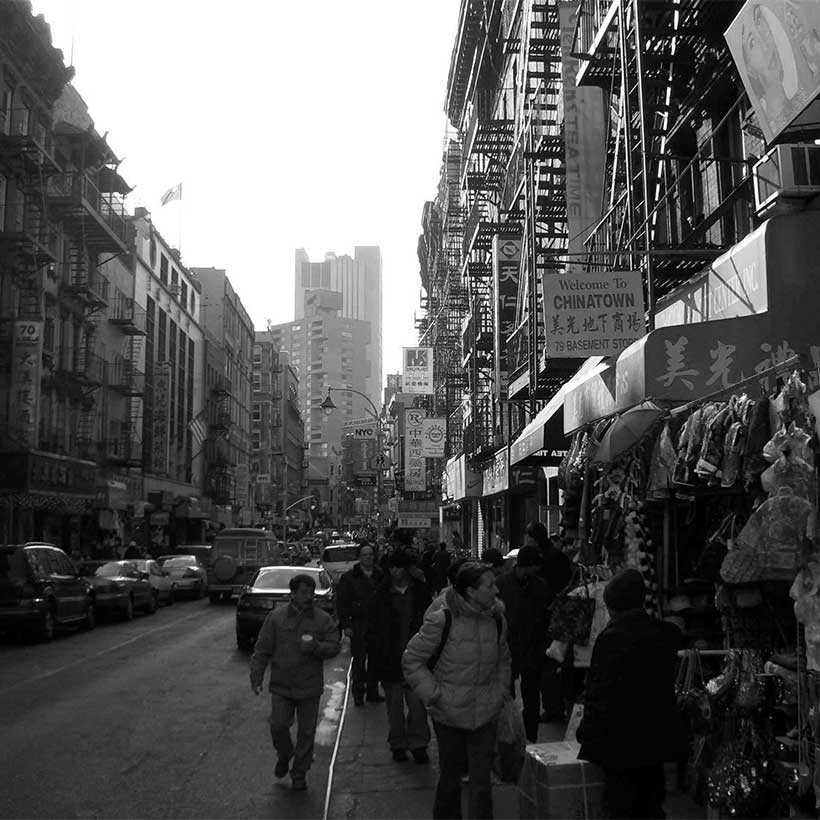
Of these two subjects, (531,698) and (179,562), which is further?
(179,562)

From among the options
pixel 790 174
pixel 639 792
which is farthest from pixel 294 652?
pixel 790 174

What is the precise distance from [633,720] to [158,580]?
25.8 meters

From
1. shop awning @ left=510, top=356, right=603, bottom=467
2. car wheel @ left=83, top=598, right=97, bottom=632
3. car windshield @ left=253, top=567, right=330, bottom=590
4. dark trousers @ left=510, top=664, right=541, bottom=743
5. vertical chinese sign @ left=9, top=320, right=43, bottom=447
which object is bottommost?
car wheel @ left=83, top=598, right=97, bottom=632

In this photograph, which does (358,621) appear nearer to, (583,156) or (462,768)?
(462,768)

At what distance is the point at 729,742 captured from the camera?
5844 millimetres

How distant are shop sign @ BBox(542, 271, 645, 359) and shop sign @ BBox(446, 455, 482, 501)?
23.6m

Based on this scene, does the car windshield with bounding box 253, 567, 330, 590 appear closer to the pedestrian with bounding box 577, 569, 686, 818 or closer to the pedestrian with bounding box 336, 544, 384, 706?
the pedestrian with bounding box 336, 544, 384, 706

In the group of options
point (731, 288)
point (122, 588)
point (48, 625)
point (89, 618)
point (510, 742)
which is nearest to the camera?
point (510, 742)

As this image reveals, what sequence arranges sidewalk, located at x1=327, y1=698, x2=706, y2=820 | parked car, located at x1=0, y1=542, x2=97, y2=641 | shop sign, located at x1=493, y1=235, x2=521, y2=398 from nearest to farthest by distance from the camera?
sidewalk, located at x1=327, y1=698, x2=706, y2=820 < parked car, located at x1=0, y1=542, x2=97, y2=641 < shop sign, located at x1=493, y1=235, x2=521, y2=398

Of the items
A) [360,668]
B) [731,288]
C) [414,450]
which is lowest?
[360,668]

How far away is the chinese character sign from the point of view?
43.9m

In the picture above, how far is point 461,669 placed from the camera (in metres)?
5.69

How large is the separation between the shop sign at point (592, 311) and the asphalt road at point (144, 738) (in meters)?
5.44

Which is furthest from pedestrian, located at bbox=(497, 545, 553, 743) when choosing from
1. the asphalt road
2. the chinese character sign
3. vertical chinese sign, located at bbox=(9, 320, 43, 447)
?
the chinese character sign
